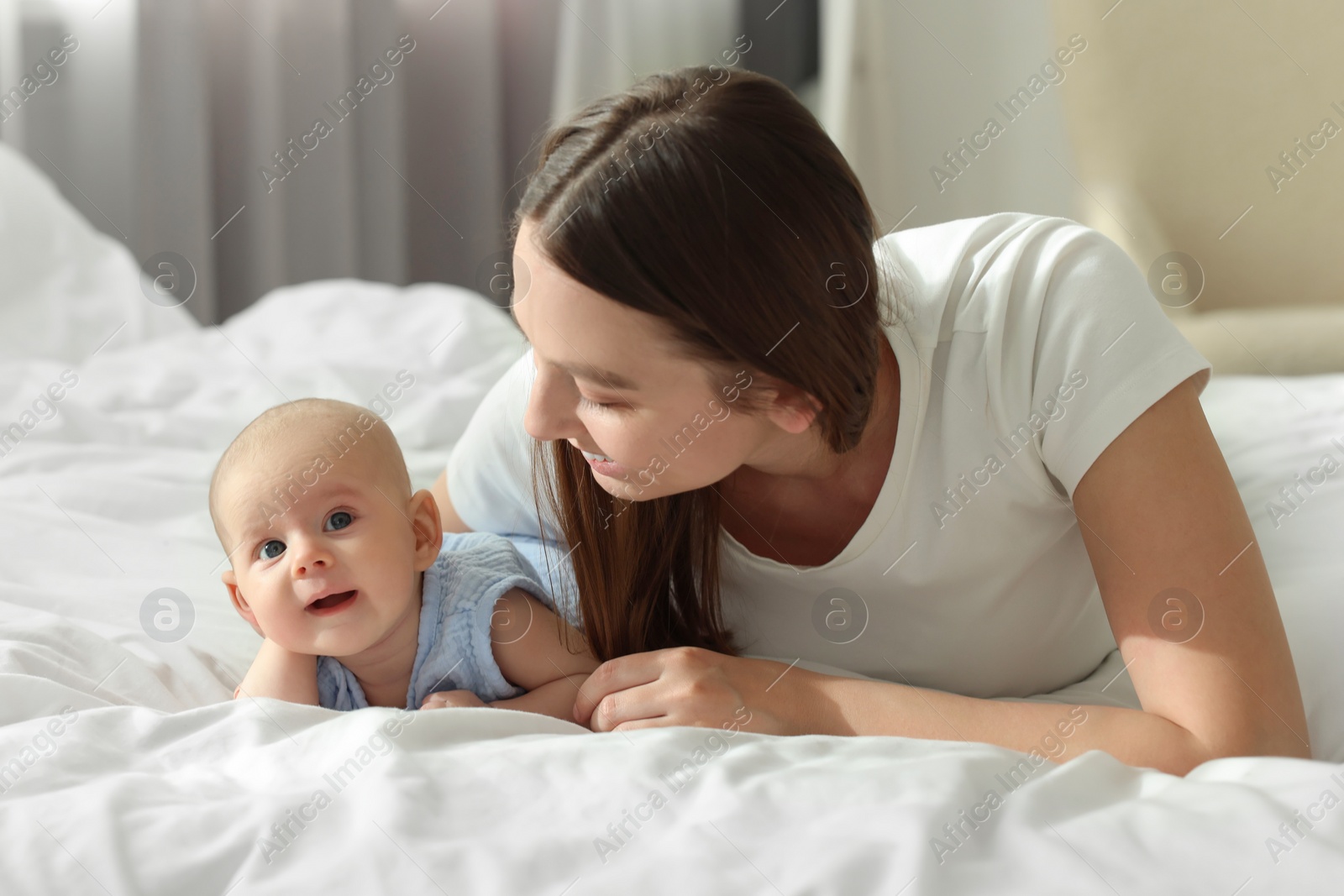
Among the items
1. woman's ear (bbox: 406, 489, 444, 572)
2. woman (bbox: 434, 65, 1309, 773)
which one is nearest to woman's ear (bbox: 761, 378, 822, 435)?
woman (bbox: 434, 65, 1309, 773)

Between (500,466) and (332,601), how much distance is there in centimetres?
28

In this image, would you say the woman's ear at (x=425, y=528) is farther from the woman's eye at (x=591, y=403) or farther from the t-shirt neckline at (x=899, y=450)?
the t-shirt neckline at (x=899, y=450)

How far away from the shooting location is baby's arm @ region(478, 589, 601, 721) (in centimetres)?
92

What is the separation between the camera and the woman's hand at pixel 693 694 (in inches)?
32.5

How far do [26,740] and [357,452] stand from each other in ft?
1.06

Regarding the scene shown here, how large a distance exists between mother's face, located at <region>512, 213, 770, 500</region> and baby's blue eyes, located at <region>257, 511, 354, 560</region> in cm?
19

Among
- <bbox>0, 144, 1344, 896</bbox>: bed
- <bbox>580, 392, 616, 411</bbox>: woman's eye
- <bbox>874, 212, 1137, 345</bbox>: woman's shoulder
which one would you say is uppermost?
<bbox>874, 212, 1137, 345</bbox>: woman's shoulder

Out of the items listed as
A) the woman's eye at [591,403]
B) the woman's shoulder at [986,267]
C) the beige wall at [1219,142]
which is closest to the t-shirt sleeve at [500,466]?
the woman's eye at [591,403]

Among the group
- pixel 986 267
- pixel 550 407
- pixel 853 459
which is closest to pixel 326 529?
pixel 550 407

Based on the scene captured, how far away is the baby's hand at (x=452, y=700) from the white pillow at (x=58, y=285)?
121 cm

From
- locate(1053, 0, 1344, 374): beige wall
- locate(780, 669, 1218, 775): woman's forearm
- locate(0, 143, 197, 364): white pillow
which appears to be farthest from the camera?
locate(1053, 0, 1344, 374): beige wall

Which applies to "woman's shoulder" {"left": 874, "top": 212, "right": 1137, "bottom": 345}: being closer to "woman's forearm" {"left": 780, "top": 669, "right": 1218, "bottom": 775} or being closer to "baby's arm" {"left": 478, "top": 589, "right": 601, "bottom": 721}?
"woman's forearm" {"left": 780, "top": 669, "right": 1218, "bottom": 775}

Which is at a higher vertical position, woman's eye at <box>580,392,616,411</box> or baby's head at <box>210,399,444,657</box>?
woman's eye at <box>580,392,616,411</box>

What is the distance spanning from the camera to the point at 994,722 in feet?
2.69
